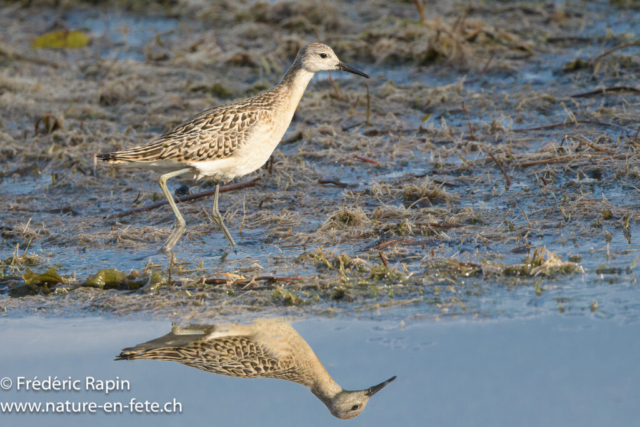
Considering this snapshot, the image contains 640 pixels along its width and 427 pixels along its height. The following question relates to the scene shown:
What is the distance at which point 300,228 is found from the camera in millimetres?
7344

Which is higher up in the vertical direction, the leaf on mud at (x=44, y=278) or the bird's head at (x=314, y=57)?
the bird's head at (x=314, y=57)

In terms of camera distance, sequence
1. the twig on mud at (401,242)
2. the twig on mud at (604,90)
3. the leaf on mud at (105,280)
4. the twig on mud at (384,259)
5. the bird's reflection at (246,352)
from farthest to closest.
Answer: the twig on mud at (604,90) → the twig on mud at (401,242) → the leaf on mud at (105,280) → the twig on mud at (384,259) → the bird's reflection at (246,352)

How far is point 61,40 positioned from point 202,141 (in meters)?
9.57

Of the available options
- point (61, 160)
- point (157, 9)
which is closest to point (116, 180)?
point (61, 160)

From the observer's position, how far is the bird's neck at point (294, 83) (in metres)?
7.51

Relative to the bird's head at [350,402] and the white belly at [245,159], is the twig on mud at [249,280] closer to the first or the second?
the white belly at [245,159]

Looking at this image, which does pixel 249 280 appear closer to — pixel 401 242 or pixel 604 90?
pixel 401 242

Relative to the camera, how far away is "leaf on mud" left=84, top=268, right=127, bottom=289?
616 centimetres

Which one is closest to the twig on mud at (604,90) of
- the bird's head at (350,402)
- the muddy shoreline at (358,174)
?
the muddy shoreline at (358,174)

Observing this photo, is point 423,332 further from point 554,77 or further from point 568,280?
point 554,77

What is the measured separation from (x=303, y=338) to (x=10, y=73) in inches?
403

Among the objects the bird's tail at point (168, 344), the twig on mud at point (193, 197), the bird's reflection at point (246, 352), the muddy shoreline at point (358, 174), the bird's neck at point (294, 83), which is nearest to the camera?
the bird's reflection at point (246, 352)

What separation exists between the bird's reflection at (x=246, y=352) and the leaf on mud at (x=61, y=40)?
1104 centimetres

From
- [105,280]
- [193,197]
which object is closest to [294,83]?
[193,197]
